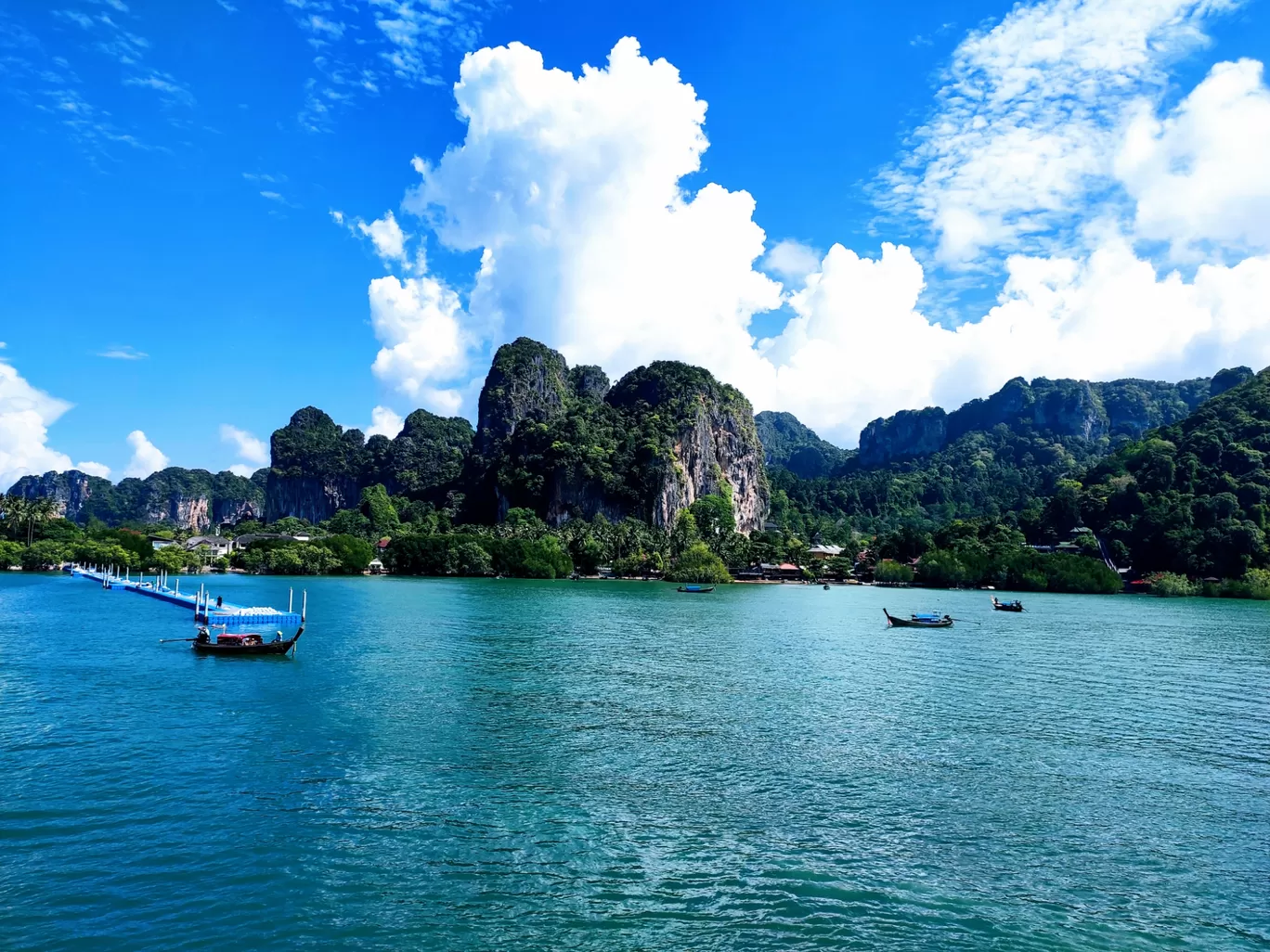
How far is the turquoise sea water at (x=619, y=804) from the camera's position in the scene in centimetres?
1216

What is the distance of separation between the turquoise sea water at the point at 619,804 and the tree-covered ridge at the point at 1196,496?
75182 mm

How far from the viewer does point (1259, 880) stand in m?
14.3

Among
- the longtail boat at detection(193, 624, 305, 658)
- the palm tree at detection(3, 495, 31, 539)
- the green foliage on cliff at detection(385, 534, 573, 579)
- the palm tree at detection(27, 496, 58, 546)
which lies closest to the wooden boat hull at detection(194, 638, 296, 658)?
the longtail boat at detection(193, 624, 305, 658)

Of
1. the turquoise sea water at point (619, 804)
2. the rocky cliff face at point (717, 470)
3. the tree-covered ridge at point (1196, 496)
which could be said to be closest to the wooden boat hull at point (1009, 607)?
the tree-covered ridge at point (1196, 496)

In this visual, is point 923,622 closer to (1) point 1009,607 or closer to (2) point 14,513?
(1) point 1009,607

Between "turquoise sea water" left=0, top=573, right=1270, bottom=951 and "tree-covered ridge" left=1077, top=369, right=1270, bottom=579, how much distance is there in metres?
75.2

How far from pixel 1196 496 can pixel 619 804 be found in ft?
388

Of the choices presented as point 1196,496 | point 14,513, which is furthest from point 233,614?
point 1196,496

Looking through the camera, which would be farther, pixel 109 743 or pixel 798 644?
pixel 798 644

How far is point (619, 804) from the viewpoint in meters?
17.0

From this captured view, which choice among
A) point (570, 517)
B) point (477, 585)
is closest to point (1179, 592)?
point (477, 585)

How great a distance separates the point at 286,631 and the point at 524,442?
127 metres

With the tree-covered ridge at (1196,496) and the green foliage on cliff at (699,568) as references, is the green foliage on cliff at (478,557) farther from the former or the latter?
the tree-covered ridge at (1196,496)

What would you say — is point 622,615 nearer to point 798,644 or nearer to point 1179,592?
point 798,644
